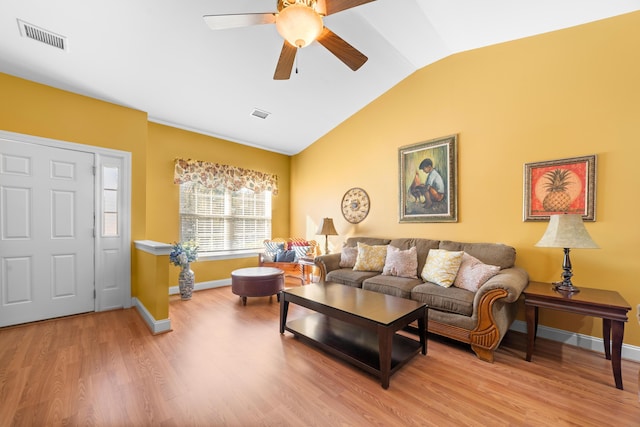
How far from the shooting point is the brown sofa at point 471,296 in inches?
90.3

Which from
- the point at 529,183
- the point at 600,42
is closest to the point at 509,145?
the point at 529,183

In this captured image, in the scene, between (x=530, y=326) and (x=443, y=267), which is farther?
(x=443, y=267)

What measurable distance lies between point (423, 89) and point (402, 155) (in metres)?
0.94

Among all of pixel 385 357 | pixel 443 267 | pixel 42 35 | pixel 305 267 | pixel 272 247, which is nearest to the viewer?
pixel 385 357

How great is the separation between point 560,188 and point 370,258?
2.22m

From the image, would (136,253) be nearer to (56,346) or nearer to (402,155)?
(56,346)

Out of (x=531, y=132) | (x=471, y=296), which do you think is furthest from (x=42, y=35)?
(x=531, y=132)

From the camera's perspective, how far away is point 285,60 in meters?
2.29

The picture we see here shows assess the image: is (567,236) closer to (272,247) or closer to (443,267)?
(443,267)

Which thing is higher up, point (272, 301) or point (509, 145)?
point (509, 145)

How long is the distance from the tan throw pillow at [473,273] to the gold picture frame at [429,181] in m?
0.73

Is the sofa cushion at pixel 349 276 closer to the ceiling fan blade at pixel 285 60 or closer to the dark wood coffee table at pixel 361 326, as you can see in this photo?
the dark wood coffee table at pixel 361 326

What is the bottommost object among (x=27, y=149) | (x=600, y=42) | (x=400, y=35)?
(x=27, y=149)

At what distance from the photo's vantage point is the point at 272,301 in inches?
158
